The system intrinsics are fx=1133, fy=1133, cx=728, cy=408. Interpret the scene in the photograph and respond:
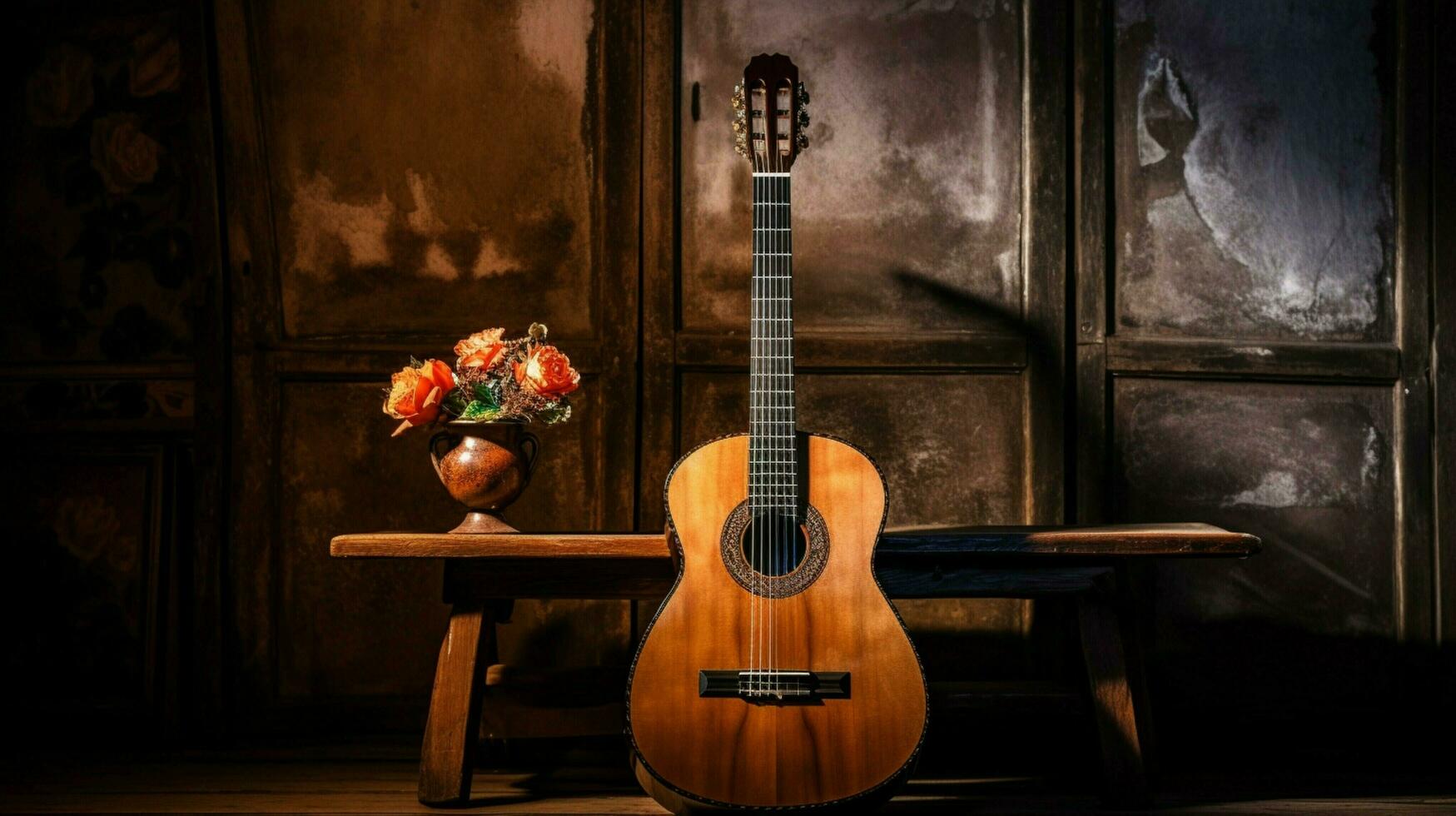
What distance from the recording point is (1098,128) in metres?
3.26

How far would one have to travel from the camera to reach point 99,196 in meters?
3.42

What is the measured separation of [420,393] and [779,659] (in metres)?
1.03

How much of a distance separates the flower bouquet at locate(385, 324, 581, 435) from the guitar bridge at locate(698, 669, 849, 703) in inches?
30.8

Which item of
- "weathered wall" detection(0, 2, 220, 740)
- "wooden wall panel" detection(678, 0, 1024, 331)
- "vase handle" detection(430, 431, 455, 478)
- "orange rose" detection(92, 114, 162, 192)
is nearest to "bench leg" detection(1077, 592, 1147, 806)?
"wooden wall panel" detection(678, 0, 1024, 331)

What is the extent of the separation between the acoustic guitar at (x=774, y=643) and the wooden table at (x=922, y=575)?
17cm

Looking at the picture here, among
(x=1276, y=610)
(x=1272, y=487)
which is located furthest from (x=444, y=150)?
(x=1276, y=610)

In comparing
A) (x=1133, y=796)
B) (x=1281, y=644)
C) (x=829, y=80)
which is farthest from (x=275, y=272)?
(x=1281, y=644)

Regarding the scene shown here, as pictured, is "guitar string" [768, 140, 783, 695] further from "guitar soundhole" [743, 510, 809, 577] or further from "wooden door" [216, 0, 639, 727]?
"wooden door" [216, 0, 639, 727]

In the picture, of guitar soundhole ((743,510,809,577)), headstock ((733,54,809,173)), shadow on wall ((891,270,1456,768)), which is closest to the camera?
guitar soundhole ((743,510,809,577))

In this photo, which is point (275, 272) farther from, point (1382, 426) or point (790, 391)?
point (1382, 426)

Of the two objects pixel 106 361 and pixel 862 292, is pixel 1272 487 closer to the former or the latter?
pixel 862 292

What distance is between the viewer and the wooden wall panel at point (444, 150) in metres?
3.29

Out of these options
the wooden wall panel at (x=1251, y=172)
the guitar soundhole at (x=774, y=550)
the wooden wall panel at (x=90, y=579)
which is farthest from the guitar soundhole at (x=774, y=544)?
the wooden wall panel at (x=90, y=579)

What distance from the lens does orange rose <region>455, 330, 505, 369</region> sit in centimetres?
264
